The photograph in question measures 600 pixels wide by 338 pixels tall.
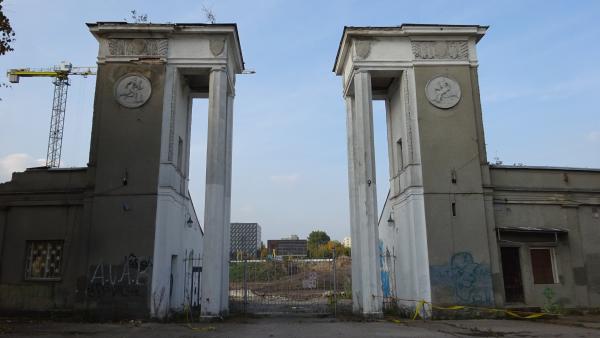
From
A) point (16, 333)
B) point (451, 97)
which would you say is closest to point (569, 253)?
point (451, 97)

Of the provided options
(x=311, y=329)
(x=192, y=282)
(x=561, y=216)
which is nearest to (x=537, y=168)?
(x=561, y=216)

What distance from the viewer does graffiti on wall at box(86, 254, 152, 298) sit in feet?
48.0

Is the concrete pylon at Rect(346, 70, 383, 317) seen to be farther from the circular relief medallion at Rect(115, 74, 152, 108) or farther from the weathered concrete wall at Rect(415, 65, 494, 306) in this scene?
the circular relief medallion at Rect(115, 74, 152, 108)

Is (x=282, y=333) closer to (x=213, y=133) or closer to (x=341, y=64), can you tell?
(x=213, y=133)

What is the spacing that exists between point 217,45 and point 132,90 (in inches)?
132

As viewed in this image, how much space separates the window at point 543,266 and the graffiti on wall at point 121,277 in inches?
504

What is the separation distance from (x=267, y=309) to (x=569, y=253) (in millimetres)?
11152

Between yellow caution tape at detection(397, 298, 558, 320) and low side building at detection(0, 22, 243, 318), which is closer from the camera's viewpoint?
yellow caution tape at detection(397, 298, 558, 320)

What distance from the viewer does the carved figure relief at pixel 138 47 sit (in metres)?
16.5

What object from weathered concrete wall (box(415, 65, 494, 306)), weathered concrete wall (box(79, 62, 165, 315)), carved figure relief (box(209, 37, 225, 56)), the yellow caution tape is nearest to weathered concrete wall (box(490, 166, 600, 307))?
the yellow caution tape

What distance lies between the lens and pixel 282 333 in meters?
11.5

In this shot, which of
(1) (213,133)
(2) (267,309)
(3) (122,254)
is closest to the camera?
(3) (122,254)

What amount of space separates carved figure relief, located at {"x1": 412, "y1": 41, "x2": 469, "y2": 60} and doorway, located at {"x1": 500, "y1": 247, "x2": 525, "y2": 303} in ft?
23.1

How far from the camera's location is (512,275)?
16.0 meters
